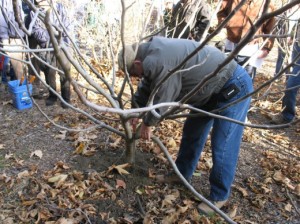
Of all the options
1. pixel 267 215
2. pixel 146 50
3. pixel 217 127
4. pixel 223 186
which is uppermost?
pixel 146 50

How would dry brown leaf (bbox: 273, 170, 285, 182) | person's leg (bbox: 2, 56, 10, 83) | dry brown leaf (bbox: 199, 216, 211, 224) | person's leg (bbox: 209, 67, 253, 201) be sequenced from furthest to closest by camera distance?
person's leg (bbox: 2, 56, 10, 83), dry brown leaf (bbox: 273, 170, 285, 182), dry brown leaf (bbox: 199, 216, 211, 224), person's leg (bbox: 209, 67, 253, 201)

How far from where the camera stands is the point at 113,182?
9.56 feet

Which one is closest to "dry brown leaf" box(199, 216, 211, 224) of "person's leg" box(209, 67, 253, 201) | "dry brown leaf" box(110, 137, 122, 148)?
"person's leg" box(209, 67, 253, 201)

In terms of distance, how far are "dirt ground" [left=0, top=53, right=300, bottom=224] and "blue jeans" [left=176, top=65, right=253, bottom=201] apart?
6.6 inches

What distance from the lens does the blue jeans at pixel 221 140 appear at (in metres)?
2.38

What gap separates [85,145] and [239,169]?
66.1 inches

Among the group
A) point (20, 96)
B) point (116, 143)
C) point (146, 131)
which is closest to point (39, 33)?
point (20, 96)

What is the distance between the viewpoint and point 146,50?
2188mm

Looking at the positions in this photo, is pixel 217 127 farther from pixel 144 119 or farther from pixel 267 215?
pixel 267 215

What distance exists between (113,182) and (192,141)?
0.84 metres

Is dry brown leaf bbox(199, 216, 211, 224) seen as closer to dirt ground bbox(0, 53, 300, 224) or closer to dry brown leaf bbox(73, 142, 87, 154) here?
dirt ground bbox(0, 53, 300, 224)

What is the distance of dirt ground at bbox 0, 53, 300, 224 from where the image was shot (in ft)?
8.57

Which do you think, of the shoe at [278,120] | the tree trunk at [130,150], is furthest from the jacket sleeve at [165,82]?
the shoe at [278,120]

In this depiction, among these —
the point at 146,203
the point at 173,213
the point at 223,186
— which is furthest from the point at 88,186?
the point at 223,186
